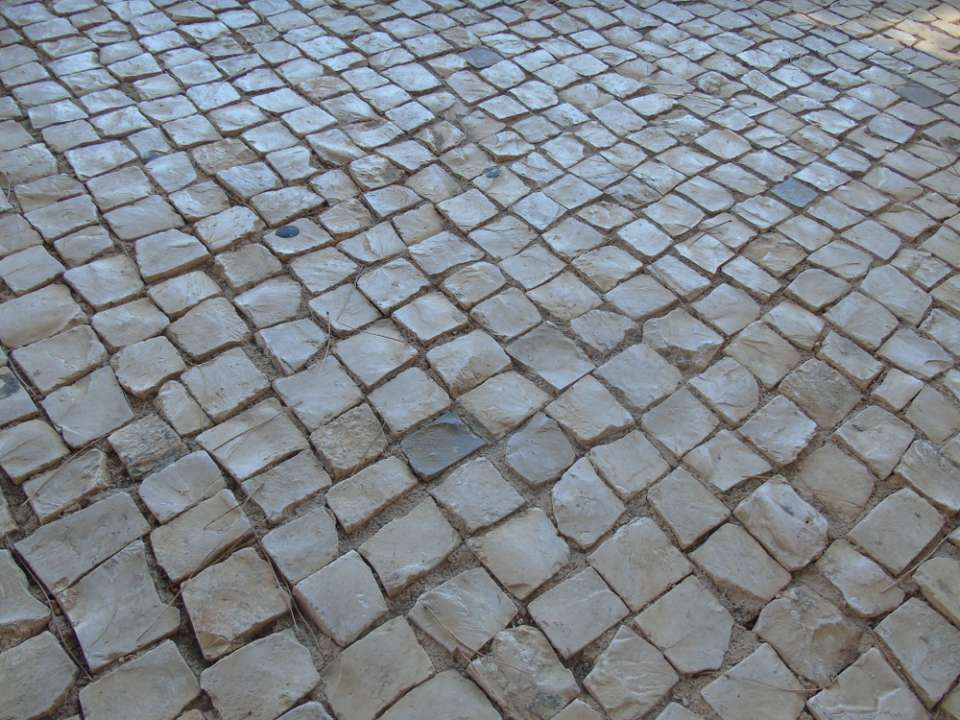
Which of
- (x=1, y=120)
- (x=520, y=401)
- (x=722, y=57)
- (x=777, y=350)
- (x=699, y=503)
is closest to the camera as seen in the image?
(x=699, y=503)

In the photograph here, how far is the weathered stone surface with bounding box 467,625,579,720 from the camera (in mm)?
2094

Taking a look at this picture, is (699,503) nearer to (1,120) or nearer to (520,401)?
(520,401)

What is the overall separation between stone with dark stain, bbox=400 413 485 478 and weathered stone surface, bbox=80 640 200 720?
89cm

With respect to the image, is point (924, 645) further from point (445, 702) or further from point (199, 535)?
point (199, 535)

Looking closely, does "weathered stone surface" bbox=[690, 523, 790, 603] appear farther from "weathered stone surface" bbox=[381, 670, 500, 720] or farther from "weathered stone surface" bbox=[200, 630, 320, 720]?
"weathered stone surface" bbox=[200, 630, 320, 720]

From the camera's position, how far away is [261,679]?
6.88 feet

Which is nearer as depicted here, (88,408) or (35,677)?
(35,677)

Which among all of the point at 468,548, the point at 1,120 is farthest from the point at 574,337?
the point at 1,120

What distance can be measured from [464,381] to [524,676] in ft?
3.45

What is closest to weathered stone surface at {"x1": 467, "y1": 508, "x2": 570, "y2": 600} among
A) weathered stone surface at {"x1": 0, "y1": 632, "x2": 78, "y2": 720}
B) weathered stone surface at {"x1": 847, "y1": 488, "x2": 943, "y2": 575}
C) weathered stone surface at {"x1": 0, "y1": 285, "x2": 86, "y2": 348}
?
weathered stone surface at {"x1": 847, "y1": 488, "x2": 943, "y2": 575}

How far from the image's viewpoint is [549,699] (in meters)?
2.11

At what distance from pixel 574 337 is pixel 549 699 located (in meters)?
1.35

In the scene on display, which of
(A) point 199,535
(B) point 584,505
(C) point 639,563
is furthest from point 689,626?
(A) point 199,535

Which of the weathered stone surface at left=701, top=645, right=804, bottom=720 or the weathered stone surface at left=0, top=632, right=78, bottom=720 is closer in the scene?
the weathered stone surface at left=0, top=632, right=78, bottom=720
